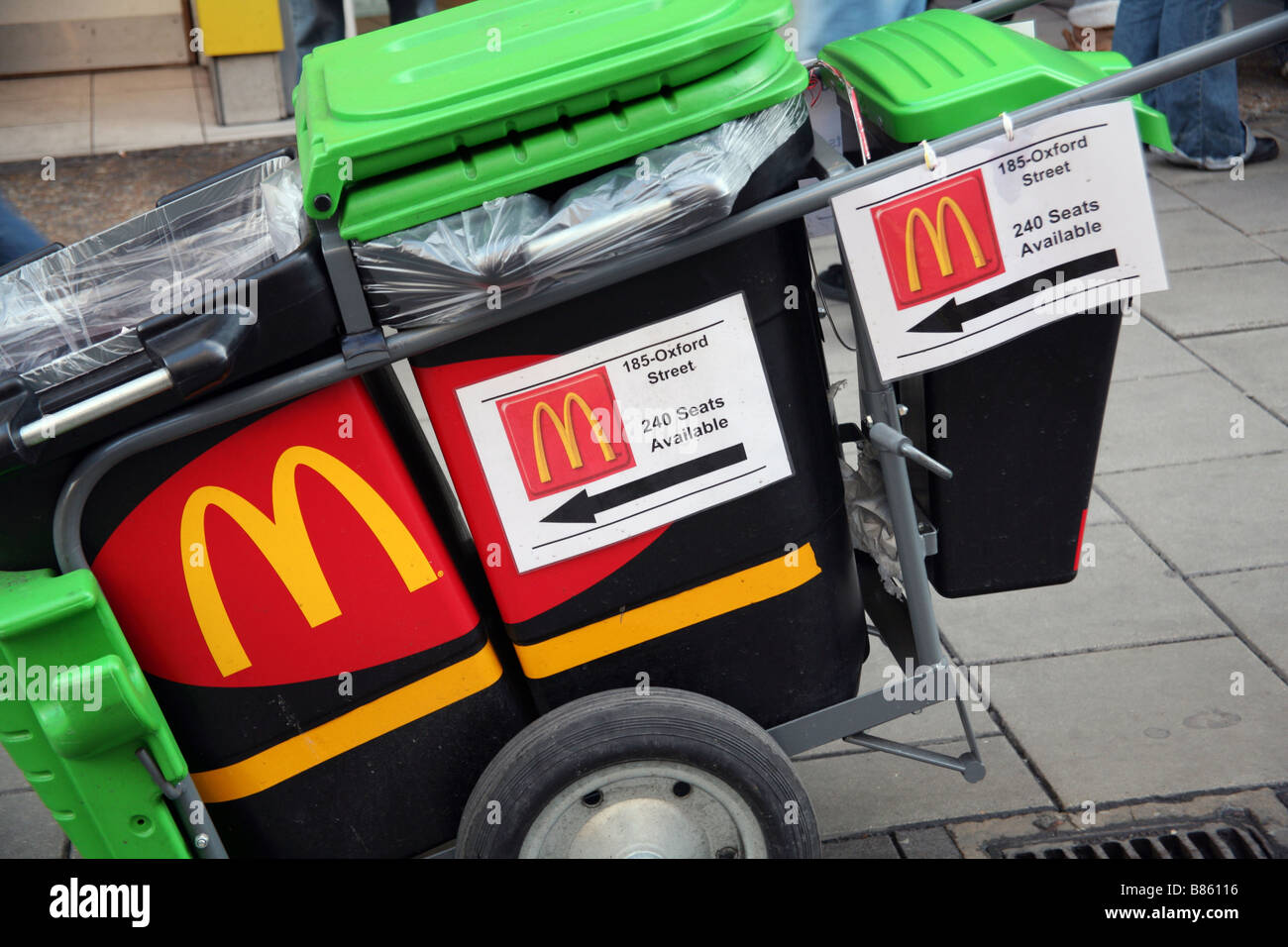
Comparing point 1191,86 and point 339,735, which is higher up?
point 1191,86

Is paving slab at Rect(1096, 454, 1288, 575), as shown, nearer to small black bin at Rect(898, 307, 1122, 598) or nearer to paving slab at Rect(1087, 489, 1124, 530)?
paving slab at Rect(1087, 489, 1124, 530)

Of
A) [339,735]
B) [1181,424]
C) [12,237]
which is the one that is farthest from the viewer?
[1181,424]

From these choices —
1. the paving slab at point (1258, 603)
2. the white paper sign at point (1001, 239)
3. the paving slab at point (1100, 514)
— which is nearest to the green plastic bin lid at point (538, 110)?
the white paper sign at point (1001, 239)

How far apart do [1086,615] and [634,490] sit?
154 cm

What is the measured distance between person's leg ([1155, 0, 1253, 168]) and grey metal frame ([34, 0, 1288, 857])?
12.0ft

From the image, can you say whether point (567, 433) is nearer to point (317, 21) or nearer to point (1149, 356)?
point (1149, 356)

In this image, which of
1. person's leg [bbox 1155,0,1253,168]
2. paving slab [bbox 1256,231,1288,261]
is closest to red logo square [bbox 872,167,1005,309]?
paving slab [bbox 1256,231,1288,261]

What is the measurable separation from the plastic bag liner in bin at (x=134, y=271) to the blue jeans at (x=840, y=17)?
2.02m

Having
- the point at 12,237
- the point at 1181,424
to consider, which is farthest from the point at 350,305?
the point at 1181,424

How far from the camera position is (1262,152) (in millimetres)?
5332

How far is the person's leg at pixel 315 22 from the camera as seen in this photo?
5387 mm

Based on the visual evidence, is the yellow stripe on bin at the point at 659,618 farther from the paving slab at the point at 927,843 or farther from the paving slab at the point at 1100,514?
the paving slab at the point at 1100,514

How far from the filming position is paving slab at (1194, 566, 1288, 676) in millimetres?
2648
